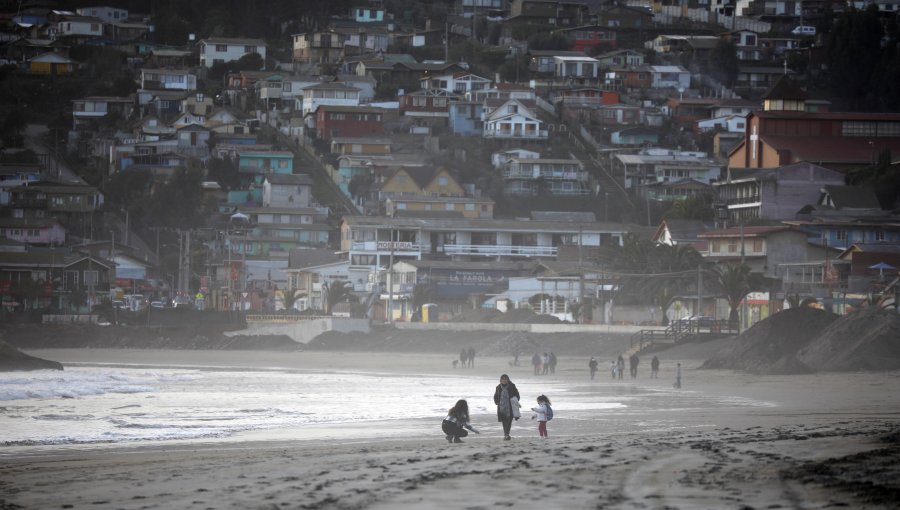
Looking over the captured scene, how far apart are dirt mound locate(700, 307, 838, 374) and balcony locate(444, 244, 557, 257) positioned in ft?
145

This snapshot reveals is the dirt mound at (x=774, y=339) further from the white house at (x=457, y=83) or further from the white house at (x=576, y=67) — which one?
the white house at (x=576, y=67)

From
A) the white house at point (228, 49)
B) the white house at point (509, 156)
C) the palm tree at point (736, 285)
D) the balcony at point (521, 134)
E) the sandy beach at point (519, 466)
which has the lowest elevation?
the sandy beach at point (519, 466)

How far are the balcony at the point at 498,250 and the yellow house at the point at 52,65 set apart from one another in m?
71.2

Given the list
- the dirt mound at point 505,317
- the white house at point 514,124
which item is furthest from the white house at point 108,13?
the dirt mound at point 505,317

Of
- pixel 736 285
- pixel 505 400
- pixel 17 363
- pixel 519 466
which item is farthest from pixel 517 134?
pixel 519 466

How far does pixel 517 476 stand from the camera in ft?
51.0

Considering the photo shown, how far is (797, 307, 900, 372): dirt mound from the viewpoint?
126 ft

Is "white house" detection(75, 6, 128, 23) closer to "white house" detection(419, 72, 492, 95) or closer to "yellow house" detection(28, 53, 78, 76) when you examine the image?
"yellow house" detection(28, 53, 78, 76)

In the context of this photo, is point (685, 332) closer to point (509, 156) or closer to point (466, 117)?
point (509, 156)

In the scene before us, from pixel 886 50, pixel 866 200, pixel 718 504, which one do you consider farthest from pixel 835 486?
pixel 886 50

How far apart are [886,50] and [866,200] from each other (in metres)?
63.2

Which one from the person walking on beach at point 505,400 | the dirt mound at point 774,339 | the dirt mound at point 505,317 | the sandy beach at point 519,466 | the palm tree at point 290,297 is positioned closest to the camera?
the sandy beach at point 519,466

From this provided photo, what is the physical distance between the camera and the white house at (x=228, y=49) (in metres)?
146

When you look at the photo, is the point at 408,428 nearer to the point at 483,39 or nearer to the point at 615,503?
the point at 615,503
